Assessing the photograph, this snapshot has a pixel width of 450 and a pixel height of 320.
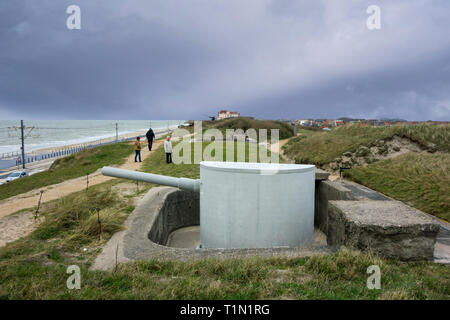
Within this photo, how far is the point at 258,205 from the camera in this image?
251 inches

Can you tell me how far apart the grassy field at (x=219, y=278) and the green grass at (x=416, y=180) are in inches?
184

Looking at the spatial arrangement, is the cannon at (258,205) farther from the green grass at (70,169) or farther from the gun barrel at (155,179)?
the green grass at (70,169)

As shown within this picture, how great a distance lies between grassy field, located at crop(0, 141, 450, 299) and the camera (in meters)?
3.20

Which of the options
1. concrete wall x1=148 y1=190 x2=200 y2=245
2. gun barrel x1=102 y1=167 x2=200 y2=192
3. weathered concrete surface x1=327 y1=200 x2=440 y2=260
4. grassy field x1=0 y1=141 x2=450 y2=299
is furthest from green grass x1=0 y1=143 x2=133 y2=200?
weathered concrete surface x1=327 y1=200 x2=440 y2=260

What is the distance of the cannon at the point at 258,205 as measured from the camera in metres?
6.37

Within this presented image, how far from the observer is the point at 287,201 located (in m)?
6.49

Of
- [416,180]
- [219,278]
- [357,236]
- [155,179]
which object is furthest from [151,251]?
[416,180]

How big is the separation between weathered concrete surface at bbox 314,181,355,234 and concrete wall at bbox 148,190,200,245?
412 cm

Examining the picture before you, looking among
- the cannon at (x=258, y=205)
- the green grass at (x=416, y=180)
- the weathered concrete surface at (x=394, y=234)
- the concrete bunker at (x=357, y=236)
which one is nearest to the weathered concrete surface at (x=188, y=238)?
the cannon at (x=258, y=205)

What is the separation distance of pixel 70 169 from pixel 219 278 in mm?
17753

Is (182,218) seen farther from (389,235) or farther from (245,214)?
(389,235)

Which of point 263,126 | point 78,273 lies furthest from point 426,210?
point 263,126

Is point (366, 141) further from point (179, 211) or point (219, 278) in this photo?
point (219, 278)
